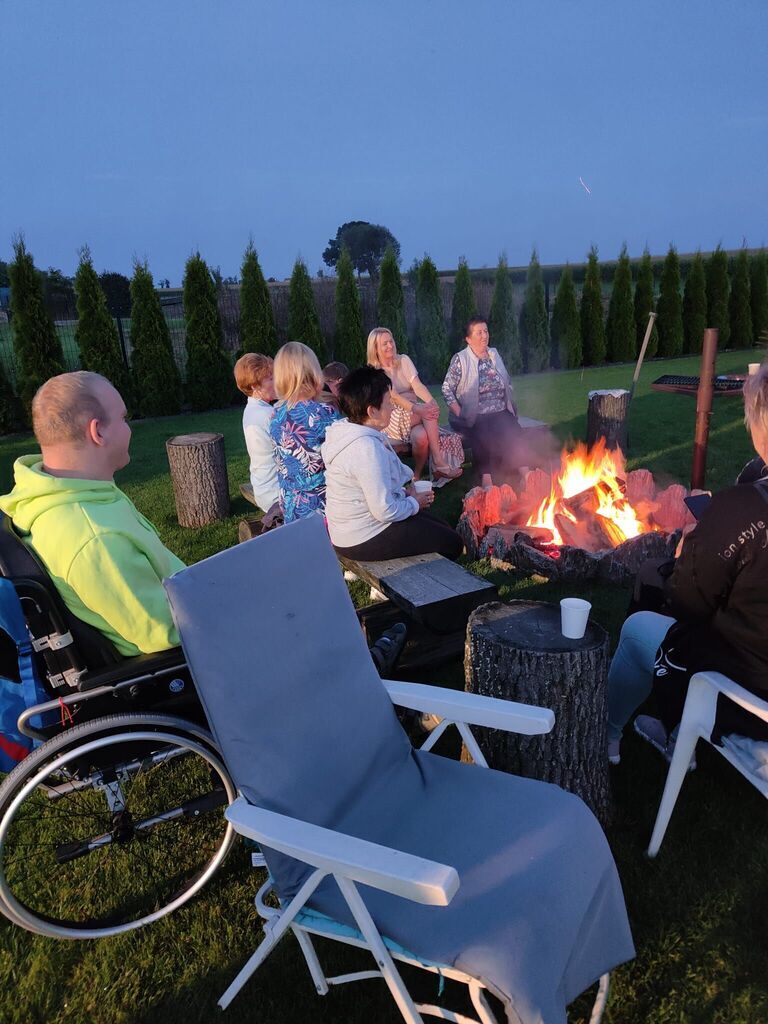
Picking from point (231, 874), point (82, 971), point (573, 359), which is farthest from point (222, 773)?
point (573, 359)

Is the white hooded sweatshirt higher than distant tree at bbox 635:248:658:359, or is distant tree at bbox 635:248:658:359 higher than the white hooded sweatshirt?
distant tree at bbox 635:248:658:359

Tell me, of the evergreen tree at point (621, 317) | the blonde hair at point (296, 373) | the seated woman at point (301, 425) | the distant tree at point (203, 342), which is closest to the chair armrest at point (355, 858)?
the seated woman at point (301, 425)

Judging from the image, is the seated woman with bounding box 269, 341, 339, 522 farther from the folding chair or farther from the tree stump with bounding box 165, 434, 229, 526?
the folding chair

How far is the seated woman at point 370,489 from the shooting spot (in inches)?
144

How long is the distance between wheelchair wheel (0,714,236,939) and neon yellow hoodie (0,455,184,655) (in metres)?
0.31

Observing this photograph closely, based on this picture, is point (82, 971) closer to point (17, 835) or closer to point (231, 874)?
point (231, 874)

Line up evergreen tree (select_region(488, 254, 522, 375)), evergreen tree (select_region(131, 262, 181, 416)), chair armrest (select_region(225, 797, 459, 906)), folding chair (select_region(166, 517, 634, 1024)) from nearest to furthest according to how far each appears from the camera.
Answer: chair armrest (select_region(225, 797, 459, 906))
folding chair (select_region(166, 517, 634, 1024))
evergreen tree (select_region(131, 262, 181, 416))
evergreen tree (select_region(488, 254, 522, 375))

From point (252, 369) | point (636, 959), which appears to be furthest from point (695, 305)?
point (636, 959)

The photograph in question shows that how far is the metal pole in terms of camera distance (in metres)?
4.91

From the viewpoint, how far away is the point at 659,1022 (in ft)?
6.32

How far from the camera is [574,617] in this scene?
7.88 ft

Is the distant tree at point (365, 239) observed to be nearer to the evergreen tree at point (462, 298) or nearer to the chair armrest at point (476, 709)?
the evergreen tree at point (462, 298)

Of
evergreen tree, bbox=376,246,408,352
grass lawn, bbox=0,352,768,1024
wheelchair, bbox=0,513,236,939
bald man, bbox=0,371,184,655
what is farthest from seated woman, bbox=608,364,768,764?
evergreen tree, bbox=376,246,408,352

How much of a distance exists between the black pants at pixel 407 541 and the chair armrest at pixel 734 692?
201 centimetres
